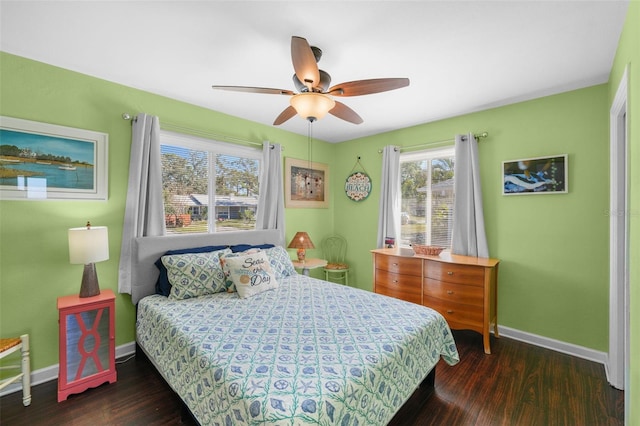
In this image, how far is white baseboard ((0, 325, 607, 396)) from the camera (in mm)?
2245

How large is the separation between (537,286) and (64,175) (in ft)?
15.1

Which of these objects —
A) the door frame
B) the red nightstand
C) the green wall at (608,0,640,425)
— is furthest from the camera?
the door frame

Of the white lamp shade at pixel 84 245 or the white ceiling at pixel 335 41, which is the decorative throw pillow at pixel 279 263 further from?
the white ceiling at pixel 335 41

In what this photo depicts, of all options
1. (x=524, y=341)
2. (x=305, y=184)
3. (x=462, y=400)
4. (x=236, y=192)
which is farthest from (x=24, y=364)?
(x=524, y=341)

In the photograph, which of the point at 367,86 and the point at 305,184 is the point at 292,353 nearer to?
the point at 367,86

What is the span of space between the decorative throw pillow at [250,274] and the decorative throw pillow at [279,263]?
0.29 m

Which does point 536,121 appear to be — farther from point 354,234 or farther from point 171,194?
point 171,194

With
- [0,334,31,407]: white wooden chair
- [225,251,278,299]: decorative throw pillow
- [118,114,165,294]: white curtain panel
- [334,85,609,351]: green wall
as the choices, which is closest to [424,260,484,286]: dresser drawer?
[334,85,609,351]: green wall

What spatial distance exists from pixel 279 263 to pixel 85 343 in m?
1.73

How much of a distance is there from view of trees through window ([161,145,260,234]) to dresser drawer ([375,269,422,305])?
72.0 inches

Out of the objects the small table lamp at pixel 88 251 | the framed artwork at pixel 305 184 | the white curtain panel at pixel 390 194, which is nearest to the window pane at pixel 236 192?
the framed artwork at pixel 305 184

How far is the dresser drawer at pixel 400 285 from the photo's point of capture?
10.8 ft

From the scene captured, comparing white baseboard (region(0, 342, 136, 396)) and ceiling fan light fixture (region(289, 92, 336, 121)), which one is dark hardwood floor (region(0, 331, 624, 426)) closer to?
white baseboard (region(0, 342, 136, 396))

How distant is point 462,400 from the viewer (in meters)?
2.08
